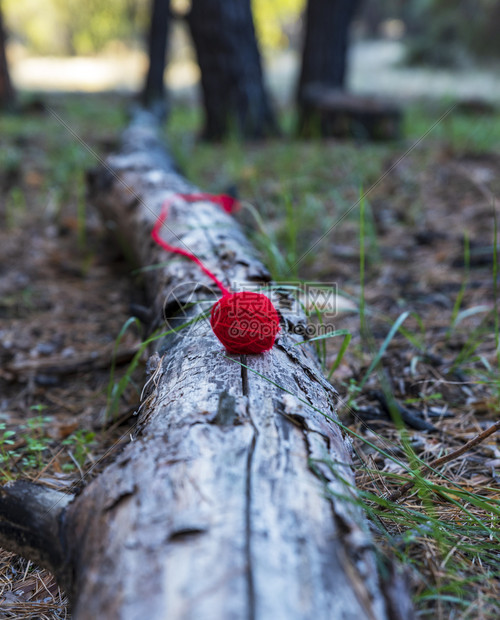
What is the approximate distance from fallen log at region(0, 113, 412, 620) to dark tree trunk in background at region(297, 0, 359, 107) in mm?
4913

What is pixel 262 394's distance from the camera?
94 centimetres

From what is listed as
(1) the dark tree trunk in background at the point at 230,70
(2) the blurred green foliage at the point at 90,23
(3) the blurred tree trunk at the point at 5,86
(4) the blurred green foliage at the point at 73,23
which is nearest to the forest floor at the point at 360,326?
(1) the dark tree trunk in background at the point at 230,70

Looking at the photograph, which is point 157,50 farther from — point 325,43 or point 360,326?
point 360,326

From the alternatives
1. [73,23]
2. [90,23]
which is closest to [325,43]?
[90,23]

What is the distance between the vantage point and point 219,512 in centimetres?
69

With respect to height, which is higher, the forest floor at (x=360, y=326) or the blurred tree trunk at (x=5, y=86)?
the blurred tree trunk at (x=5, y=86)

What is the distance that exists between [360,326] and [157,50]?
6.87 m

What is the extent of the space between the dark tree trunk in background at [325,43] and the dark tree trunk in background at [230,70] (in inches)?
23.8

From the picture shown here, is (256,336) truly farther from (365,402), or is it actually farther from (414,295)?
(414,295)

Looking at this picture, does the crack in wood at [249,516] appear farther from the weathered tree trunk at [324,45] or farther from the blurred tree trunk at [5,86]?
the blurred tree trunk at [5,86]

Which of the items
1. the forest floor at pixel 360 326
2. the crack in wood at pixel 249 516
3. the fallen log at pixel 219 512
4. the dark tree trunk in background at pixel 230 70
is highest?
the dark tree trunk in background at pixel 230 70

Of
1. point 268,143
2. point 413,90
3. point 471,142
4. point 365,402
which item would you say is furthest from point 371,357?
point 413,90

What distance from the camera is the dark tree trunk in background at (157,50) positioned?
6832 millimetres

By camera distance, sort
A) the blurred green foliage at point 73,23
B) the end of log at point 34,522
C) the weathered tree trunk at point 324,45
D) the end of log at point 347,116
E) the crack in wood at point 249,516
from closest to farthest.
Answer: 1. the crack in wood at point 249,516
2. the end of log at point 34,522
3. the end of log at point 347,116
4. the weathered tree trunk at point 324,45
5. the blurred green foliage at point 73,23
